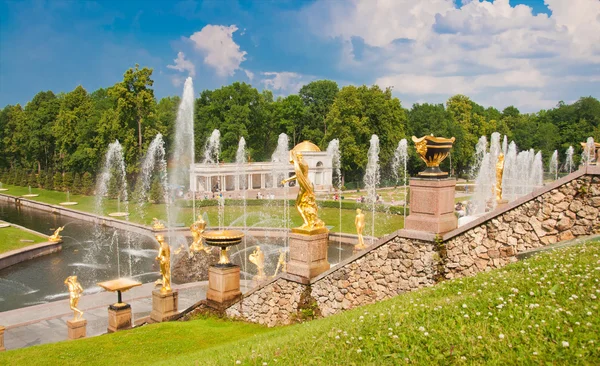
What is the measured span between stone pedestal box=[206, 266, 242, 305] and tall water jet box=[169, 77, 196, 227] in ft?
69.2

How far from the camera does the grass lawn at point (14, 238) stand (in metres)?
25.4

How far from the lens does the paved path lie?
13250 millimetres

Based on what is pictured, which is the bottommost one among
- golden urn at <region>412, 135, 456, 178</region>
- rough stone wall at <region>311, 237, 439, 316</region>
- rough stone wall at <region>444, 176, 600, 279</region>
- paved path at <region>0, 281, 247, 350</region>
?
paved path at <region>0, 281, 247, 350</region>

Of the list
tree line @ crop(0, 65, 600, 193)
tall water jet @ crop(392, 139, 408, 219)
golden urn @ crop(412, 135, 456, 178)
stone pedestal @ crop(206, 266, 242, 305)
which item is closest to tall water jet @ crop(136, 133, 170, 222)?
tree line @ crop(0, 65, 600, 193)

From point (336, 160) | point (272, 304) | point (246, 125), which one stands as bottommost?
point (272, 304)

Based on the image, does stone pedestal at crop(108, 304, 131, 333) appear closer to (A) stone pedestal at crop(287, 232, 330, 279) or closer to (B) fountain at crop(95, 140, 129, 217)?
(A) stone pedestal at crop(287, 232, 330, 279)

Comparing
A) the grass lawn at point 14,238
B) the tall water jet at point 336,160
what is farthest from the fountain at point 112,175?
the tall water jet at point 336,160

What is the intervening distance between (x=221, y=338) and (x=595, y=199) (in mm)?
7724

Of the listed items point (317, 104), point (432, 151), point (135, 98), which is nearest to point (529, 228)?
point (432, 151)

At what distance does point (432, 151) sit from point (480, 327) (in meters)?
4.62

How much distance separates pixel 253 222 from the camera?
35500mm

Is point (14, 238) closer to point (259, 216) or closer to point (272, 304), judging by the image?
point (259, 216)

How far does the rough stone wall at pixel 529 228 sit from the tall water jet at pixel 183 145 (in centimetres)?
2504

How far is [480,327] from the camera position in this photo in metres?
5.20
